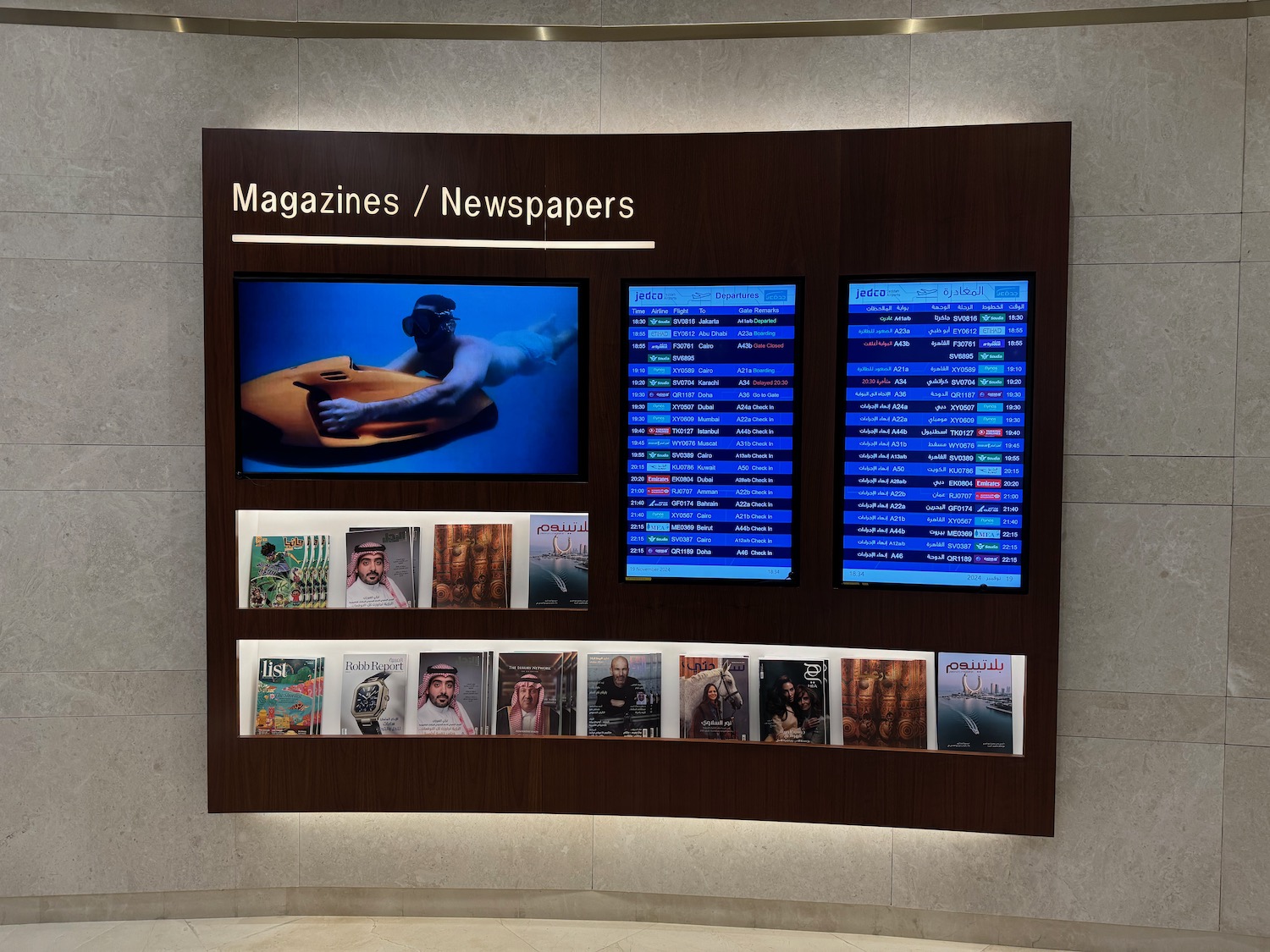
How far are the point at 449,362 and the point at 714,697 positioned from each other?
5.42 ft

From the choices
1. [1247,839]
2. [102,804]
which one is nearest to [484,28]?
[102,804]

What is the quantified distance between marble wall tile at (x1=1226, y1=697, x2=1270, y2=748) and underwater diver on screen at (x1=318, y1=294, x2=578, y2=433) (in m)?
2.86

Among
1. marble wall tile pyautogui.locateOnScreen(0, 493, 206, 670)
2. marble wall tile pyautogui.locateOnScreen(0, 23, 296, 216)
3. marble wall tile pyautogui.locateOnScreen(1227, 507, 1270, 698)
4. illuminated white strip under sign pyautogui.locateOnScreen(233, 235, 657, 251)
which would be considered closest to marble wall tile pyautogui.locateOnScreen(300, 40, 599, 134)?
marble wall tile pyautogui.locateOnScreen(0, 23, 296, 216)

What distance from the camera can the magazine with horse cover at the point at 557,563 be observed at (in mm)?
2959

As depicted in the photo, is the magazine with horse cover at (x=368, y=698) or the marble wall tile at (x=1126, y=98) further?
the magazine with horse cover at (x=368, y=698)

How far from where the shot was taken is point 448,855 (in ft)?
10.3

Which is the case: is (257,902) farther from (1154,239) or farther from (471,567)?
(1154,239)

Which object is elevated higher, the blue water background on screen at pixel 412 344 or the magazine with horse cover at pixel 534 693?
the blue water background on screen at pixel 412 344

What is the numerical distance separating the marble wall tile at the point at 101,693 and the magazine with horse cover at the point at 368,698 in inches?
24.2

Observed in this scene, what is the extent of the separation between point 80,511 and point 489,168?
212cm

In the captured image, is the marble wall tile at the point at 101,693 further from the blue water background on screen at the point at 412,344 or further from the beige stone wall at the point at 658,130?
the blue water background on screen at the point at 412,344

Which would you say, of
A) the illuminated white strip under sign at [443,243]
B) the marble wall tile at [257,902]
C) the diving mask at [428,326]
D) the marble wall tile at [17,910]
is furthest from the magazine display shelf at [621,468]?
the marble wall tile at [17,910]

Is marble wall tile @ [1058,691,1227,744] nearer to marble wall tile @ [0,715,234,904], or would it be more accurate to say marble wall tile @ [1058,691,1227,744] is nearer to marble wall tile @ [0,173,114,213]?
marble wall tile @ [0,715,234,904]

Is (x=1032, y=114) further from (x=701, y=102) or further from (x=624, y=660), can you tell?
(x=624, y=660)
